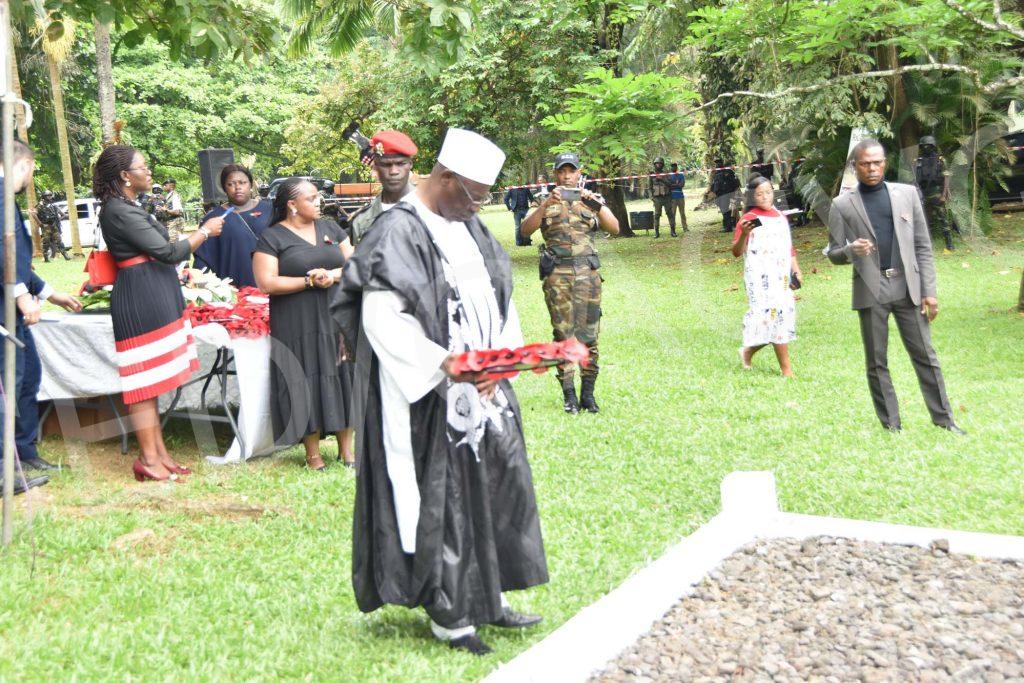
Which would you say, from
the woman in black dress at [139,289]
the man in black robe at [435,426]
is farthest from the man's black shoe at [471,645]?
the woman in black dress at [139,289]

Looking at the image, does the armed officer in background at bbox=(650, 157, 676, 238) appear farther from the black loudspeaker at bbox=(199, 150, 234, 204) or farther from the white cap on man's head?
the white cap on man's head

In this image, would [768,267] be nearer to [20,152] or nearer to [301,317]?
[301,317]

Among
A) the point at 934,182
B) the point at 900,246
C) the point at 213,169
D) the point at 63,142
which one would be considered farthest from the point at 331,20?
the point at 63,142

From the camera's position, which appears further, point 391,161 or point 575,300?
point 575,300

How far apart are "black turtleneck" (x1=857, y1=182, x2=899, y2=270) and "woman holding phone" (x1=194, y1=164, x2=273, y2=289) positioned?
16.7 feet

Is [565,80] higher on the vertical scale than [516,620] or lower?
higher

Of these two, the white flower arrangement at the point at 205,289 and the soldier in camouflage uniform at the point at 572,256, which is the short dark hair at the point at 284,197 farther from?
the soldier in camouflage uniform at the point at 572,256

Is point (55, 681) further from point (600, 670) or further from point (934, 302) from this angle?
point (934, 302)

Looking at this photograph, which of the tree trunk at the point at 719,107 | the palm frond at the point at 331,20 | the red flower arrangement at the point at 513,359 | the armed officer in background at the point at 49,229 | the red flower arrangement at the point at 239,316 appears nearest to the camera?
the red flower arrangement at the point at 513,359

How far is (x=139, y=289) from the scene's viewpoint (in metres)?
7.14

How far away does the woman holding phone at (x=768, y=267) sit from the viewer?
10922mm

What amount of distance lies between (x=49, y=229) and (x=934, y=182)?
24.6 metres

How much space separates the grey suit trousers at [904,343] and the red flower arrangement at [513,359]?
4.81 m

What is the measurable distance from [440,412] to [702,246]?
22.1 m
